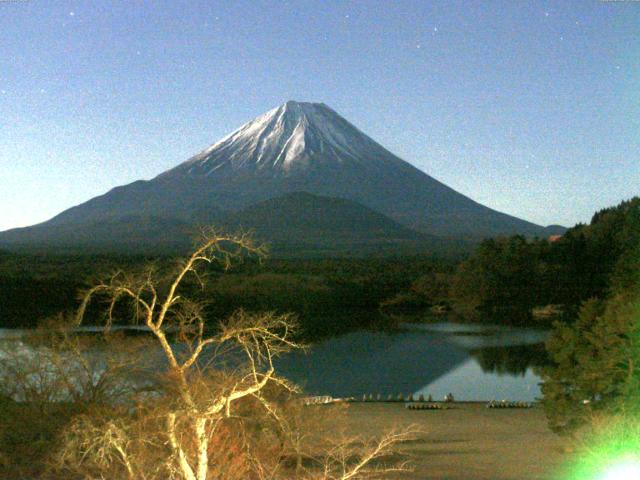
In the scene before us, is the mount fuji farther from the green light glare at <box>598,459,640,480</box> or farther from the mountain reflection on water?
the green light glare at <box>598,459,640,480</box>

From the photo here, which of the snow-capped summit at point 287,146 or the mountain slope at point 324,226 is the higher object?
the snow-capped summit at point 287,146

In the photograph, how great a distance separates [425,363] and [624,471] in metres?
16.7

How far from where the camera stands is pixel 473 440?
35.9 ft

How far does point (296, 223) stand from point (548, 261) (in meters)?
42.8

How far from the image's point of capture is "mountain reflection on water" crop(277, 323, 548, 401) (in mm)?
19406

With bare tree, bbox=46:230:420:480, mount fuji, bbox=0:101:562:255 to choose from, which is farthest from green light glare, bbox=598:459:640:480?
mount fuji, bbox=0:101:562:255

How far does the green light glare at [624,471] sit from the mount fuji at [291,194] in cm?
6602

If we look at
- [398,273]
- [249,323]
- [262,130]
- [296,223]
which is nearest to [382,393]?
[249,323]

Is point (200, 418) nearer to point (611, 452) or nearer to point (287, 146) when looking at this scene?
point (611, 452)

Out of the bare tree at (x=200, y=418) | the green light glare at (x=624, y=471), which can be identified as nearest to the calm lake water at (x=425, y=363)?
the green light glare at (x=624, y=471)

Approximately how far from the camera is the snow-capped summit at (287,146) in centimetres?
9838

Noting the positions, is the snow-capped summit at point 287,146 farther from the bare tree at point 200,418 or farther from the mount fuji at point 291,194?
the bare tree at point 200,418

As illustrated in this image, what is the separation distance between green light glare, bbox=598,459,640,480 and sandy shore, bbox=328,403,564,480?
126cm

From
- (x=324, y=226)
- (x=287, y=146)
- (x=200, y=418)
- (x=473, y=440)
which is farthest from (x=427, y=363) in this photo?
(x=287, y=146)
